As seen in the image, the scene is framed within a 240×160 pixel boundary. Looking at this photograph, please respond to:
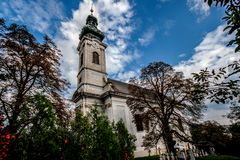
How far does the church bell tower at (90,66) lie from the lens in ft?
73.2

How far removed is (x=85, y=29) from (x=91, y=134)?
2376 centimetres

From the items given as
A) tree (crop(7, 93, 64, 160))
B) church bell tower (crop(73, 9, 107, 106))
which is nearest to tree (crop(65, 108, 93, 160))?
tree (crop(7, 93, 64, 160))

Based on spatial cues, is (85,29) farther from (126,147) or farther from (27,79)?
(126,147)

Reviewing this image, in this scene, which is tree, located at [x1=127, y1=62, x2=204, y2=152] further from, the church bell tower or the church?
the church bell tower

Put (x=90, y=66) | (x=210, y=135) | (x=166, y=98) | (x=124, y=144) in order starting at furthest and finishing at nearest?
(x=90, y=66) → (x=166, y=98) → (x=210, y=135) → (x=124, y=144)

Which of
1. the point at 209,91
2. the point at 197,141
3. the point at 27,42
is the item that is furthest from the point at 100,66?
the point at 209,91

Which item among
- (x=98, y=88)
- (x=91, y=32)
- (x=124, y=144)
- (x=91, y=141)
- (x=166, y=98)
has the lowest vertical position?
(x=124, y=144)

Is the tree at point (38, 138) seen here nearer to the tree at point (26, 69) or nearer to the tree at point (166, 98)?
the tree at point (26, 69)

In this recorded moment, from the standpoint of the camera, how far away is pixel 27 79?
380 inches

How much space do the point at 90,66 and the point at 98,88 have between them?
12.7 feet

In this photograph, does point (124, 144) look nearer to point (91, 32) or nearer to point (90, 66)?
point (90, 66)

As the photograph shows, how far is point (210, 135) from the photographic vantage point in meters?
11.7

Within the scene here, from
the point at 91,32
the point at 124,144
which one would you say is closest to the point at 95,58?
the point at 91,32

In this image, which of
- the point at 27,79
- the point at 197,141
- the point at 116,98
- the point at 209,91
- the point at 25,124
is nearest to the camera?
the point at 209,91
